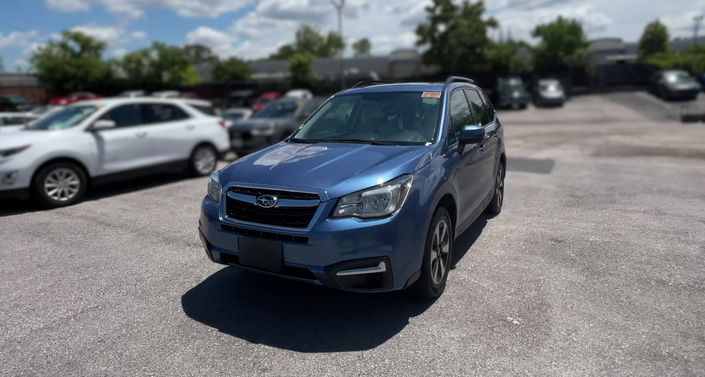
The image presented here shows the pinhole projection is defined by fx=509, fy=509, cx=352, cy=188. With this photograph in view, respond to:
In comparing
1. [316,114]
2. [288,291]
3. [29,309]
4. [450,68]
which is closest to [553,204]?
[316,114]

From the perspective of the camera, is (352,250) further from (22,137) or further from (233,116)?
(233,116)

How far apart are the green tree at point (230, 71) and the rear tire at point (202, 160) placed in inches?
1769

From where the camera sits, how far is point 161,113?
9219 millimetres

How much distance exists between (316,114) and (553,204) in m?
3.90

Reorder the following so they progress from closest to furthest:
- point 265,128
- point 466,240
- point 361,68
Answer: point 466,240 → point 265,128 → point 361,68

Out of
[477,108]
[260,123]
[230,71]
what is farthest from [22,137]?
[230,71]

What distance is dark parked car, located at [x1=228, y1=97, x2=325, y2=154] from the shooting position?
12.1 m

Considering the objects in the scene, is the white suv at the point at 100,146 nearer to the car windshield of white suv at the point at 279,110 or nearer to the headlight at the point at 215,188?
the car windshield of white suv at the point at 279,110

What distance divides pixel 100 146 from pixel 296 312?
564 cm

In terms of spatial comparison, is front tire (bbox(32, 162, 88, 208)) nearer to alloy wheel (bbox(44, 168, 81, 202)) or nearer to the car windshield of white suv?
alloy wheel (bbox(44, 168, 81, 202))

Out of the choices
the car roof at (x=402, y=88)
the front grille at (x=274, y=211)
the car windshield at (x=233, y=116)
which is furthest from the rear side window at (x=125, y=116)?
the car windshield at (x=233, y=116)

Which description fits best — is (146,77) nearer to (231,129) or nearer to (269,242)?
(231,129)

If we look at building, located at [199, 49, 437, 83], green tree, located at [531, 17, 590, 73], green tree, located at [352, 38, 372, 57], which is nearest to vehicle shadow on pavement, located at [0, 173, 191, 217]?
building, located at [199, 49, 437, 83]

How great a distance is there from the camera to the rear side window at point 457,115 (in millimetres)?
4551
